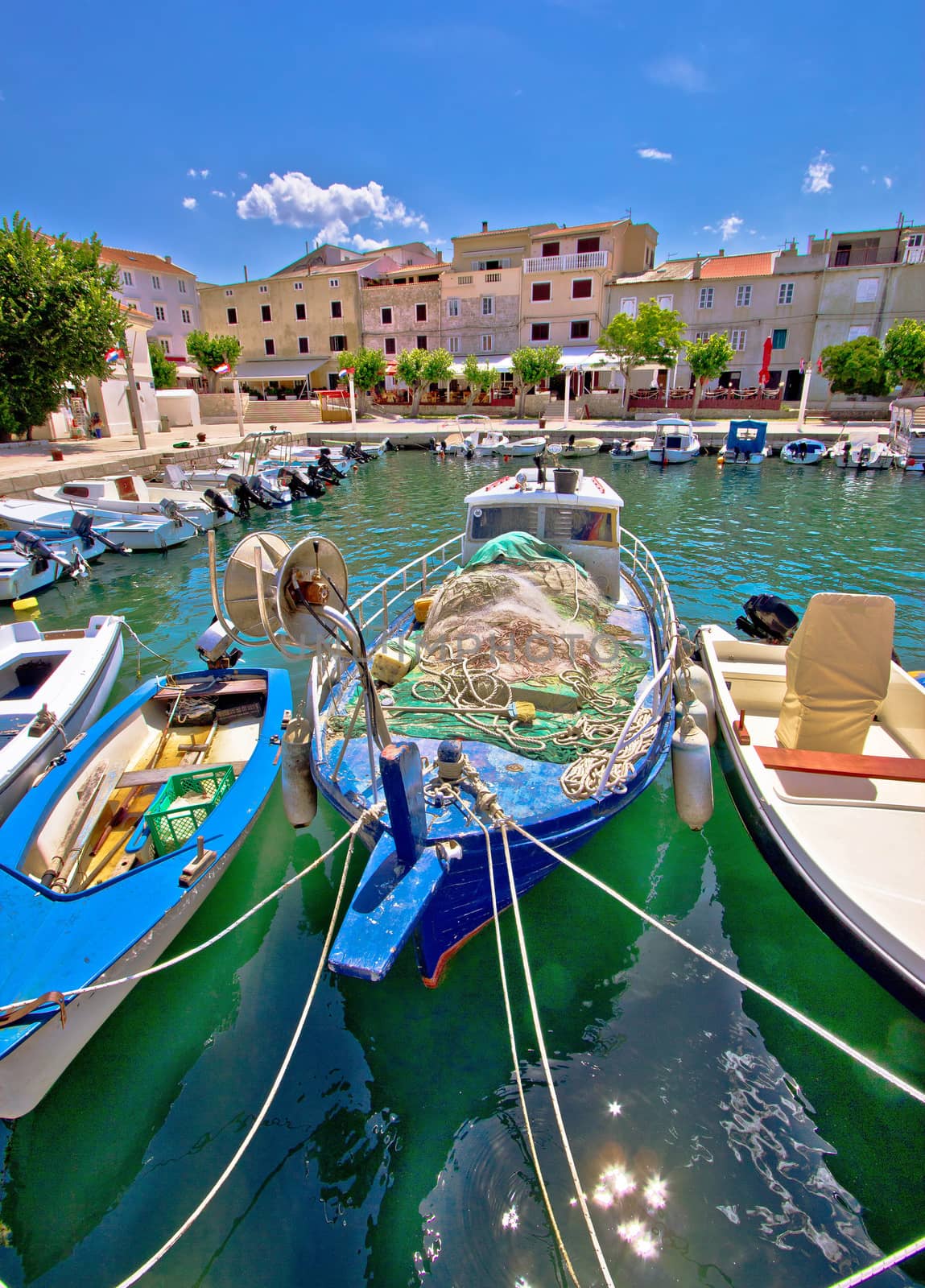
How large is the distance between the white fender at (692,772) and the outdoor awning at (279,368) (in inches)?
2040

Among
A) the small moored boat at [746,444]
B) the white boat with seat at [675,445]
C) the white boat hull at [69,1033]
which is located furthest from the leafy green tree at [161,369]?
the white boat hull at [69,1033]

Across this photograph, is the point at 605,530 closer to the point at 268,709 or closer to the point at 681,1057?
the point at 268,709

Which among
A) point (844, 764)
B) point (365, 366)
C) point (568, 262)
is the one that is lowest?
point (844, 764)

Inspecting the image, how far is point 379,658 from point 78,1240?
4575mm

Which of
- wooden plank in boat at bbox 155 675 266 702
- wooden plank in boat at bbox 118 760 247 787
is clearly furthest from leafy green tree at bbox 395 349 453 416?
wooden plank in boat at bbox 118 760 247 787

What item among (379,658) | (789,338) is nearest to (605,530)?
(379,658)

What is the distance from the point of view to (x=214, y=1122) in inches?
169

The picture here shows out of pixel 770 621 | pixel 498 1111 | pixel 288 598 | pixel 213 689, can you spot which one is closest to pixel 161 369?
pixel 213 689

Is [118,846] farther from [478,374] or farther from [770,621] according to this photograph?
[478,374]

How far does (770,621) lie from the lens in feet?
33.7

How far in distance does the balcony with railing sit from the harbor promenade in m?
11.0

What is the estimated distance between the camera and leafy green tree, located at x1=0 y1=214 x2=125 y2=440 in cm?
2245

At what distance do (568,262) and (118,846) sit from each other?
158 ft

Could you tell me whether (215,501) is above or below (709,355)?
below
